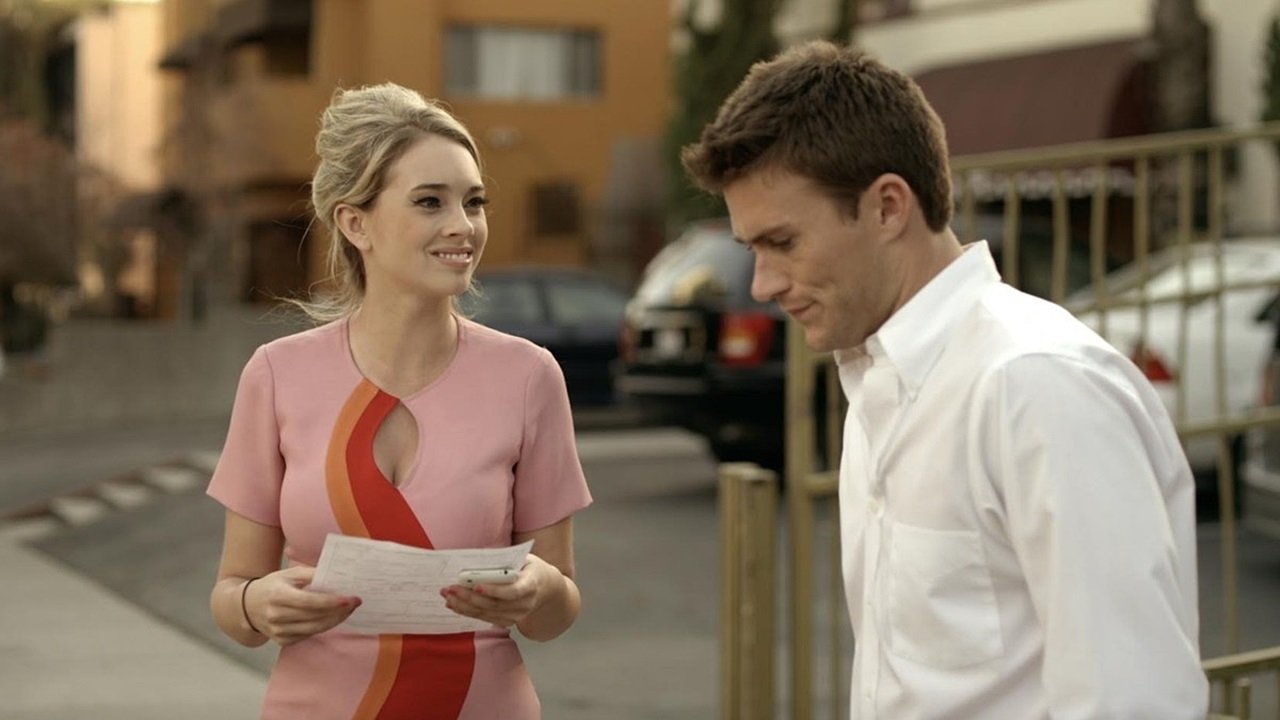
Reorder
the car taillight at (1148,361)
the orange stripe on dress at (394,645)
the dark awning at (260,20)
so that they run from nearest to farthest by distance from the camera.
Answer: the orange stripe on dress at (394,645), the car taillight at (1148,361), the dark awning at (260,20)

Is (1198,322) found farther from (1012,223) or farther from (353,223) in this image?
(353,223)

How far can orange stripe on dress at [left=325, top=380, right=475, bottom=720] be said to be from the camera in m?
3.32

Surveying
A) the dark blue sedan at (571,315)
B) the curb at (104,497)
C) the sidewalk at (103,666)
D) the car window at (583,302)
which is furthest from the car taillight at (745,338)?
the car window at (583,302)

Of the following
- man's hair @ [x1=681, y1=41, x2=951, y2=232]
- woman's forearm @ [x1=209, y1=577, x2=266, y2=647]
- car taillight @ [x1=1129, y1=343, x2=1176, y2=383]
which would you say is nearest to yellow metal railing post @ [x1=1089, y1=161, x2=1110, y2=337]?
car taillight @ [x1=1129, y1=343, x2=1176, y2=383]

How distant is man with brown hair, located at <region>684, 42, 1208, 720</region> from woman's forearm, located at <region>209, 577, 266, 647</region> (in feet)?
3.60

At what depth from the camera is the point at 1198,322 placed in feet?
25.1

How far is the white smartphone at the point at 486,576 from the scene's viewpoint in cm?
310

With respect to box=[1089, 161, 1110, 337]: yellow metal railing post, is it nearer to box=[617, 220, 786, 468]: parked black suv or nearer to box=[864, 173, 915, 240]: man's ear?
box=[864, 173, 915, 240]: man's ear

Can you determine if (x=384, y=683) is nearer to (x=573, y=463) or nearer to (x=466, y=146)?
(x=573, y=463)

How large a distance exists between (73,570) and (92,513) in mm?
2745

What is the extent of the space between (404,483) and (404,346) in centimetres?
25

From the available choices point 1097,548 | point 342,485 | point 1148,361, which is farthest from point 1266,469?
point 1097,548

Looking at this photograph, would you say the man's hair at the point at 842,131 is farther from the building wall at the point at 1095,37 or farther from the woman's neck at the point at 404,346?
the building wall at the point at 1095,37

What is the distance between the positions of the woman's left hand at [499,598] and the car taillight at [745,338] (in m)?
10.3
